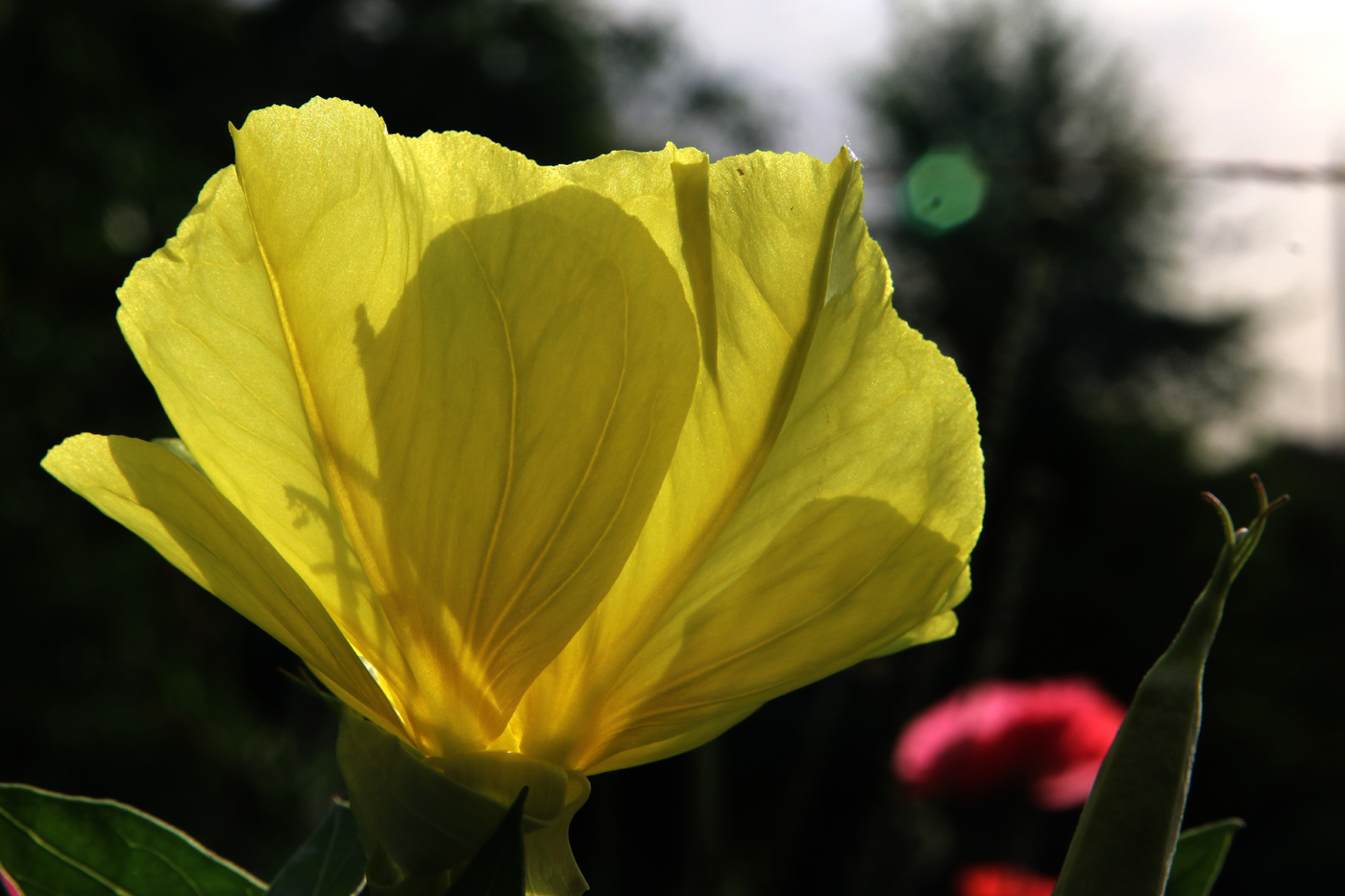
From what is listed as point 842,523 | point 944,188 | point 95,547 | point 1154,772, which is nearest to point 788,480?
point 842,523

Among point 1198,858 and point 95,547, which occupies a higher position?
point 1198,858

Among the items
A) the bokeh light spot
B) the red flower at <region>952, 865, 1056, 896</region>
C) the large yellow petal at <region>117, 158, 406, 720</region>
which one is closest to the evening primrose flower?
the large yellow petal at <region>117, 158, 406, 720</region>

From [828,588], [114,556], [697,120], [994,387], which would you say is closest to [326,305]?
[828,588]

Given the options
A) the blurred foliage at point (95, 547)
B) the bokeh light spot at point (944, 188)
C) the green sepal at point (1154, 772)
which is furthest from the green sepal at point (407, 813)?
the blurred foliage at point (95, 547)

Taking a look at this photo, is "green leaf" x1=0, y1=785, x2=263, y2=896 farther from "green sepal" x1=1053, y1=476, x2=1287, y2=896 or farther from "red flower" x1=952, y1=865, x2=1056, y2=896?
"red flower" x1=952, y1=865, x2=1056, y2=896

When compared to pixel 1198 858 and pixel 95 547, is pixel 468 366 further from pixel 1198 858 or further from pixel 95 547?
pixel 95 547
